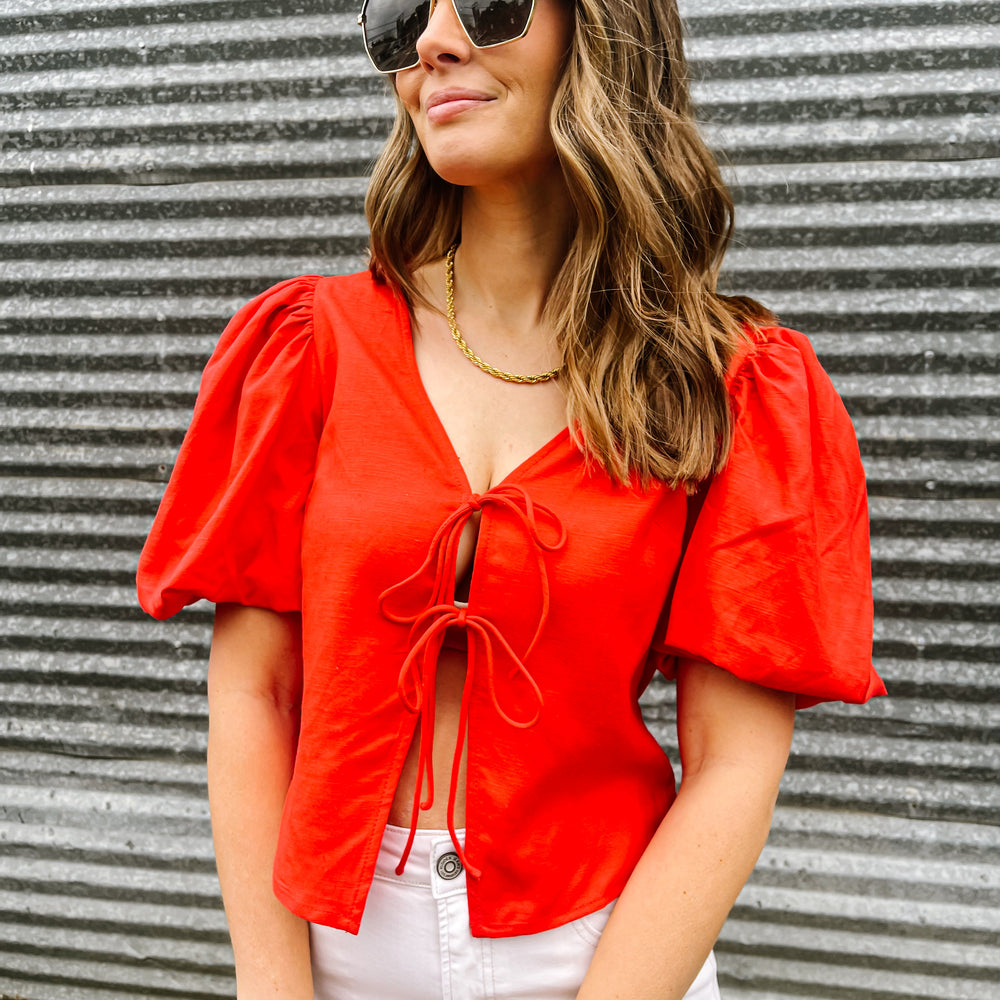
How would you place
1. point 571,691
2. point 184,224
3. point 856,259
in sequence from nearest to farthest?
point 571,691, point 856,259, point 184,224

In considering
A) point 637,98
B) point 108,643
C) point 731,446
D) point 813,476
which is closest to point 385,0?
point 637,98

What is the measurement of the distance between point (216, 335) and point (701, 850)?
1.77 metres

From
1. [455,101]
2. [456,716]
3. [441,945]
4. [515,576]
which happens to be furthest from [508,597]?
[455,101]

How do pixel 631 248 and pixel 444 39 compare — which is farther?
pixel 631 248

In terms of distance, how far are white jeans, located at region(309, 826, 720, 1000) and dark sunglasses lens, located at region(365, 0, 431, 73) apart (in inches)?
42.4

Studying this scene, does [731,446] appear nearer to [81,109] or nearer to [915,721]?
[915,721]

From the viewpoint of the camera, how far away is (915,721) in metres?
2.20

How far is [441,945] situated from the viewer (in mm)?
1217

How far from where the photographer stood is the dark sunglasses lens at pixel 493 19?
1.21 metres

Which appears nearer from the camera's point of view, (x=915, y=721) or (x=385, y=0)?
(x=385, y=0)

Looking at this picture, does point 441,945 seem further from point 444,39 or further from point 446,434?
→ point 444,39

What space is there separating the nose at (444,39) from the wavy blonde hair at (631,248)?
0.48 ft

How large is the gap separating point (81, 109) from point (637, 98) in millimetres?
1675

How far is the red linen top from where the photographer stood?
3.88ft
